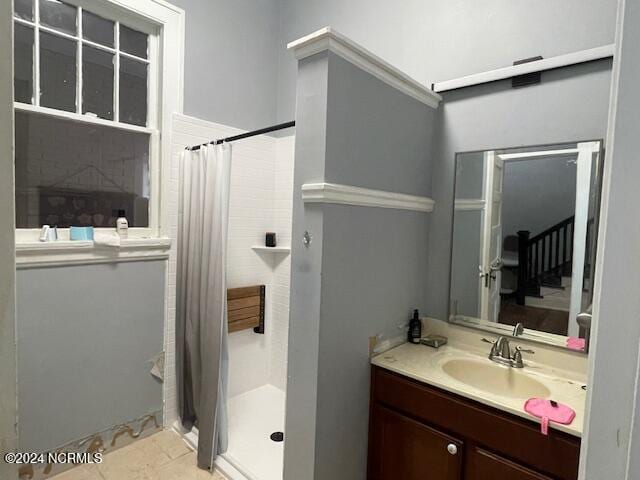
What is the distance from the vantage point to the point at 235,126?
2.65 metres

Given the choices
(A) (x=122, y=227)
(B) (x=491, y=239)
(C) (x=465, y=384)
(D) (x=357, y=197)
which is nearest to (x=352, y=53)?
(D) (x=357, y=197)

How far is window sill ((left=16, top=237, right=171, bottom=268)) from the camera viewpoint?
5.77ft

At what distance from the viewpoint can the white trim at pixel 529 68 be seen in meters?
1.44

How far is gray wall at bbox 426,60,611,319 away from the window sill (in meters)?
1.79

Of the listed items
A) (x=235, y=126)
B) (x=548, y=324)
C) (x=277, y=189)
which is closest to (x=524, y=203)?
(x=548, y=324)

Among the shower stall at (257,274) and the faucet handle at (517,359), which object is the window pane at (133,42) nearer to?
the shower stall at (257,274)

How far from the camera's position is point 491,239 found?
5.94 feet

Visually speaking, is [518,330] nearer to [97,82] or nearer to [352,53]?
[352,53]

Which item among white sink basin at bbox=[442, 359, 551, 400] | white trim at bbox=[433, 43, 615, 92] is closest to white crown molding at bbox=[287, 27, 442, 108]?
white trim at bbox=[433, 43, 615, 92]

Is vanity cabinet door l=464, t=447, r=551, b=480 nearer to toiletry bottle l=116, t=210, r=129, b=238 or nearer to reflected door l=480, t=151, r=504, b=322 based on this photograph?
reflected door l=480, t=151, r=504, b=322

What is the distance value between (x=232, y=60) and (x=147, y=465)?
9.23 feet

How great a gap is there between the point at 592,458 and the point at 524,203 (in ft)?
4.71

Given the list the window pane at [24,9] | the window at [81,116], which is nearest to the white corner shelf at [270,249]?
the window at [81,116]

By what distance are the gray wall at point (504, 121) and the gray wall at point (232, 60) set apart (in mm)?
1549
